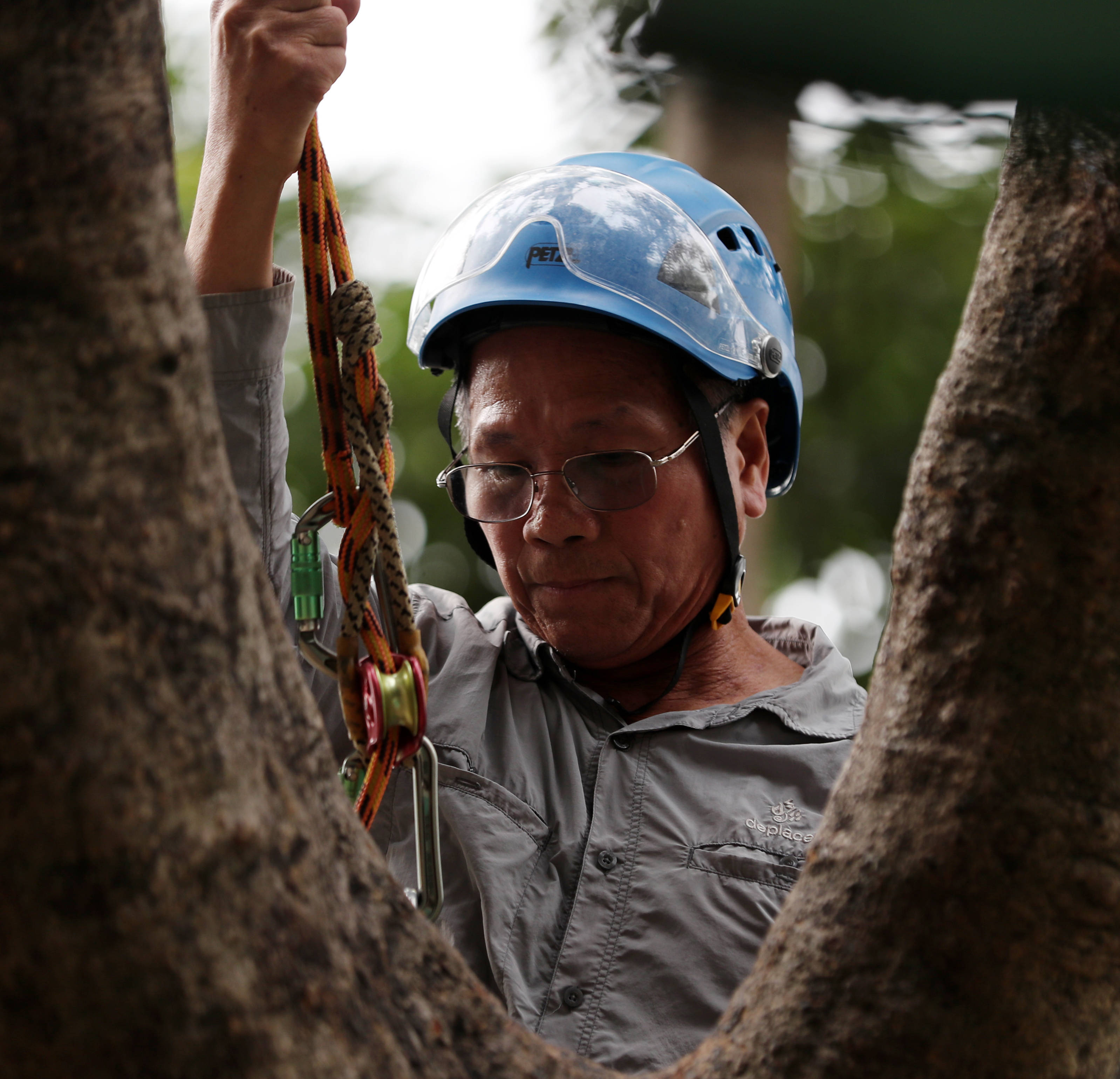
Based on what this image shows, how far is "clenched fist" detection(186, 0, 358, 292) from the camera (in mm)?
1561

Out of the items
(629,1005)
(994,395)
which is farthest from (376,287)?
(994,395)

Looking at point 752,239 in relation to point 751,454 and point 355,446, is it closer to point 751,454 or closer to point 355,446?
point 751,454

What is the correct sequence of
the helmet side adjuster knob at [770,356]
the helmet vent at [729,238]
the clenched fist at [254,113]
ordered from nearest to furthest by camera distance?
1. the clenched fist at [254,113]
2. the helmet side adjuster knob at [770,356]
3. the helmet vent at [729,238]

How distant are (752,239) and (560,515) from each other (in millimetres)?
946

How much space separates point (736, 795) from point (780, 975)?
1245mm

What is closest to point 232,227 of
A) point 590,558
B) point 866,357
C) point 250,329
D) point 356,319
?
point 250,329

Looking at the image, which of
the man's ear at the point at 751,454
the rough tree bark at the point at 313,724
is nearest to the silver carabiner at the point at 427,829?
the rough tree bark at the point at 313,724

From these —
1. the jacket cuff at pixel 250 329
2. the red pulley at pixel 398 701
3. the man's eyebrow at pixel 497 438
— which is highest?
the jacket cuff at pixel 250 329

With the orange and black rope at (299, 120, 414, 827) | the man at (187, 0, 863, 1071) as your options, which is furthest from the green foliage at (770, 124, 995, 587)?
the orange and black rope at (299, 120, 414, 827)

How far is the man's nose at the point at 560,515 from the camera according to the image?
2.17 m

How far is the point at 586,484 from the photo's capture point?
2176mm

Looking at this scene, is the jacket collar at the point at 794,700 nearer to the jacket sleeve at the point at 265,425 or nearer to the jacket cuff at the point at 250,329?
the jacket sleeve at the point at 265,425

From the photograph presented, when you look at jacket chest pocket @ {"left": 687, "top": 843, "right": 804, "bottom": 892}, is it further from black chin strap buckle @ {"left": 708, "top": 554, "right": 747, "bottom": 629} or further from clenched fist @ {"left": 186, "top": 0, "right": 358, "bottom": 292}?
clenched fist @ {"left": 186, "top": 0, "right": 358, "bottom": 292}

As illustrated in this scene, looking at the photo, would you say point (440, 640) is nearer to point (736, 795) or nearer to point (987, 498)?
point (736, 795)
